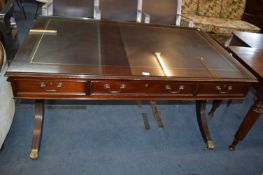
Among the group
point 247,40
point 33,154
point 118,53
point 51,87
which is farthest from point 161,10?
point 33,154

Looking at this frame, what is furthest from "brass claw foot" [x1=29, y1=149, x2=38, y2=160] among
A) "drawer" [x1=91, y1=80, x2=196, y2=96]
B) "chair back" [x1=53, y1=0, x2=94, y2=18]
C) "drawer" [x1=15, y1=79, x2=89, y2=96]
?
"chair back" [x1=53, y1=0, x2=94, y2=18]

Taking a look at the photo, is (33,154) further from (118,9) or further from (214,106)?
(118,9)

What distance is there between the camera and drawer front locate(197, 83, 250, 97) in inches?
57.0

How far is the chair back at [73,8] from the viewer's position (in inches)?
96.2

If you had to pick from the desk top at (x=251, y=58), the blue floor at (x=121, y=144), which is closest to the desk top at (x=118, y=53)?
the desk top at (x=251, y=58)

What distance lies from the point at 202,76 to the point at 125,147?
0.84 m

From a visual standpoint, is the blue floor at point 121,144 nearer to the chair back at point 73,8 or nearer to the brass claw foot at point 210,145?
the brass claw foot at point 210,145

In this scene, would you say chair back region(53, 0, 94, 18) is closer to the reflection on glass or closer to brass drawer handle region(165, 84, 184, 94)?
the reflection on glass

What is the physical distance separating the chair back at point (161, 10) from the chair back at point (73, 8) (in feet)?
2.06

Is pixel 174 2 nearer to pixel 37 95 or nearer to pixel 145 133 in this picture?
pixel 145 133

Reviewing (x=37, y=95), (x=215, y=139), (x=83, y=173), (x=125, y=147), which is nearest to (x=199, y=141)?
(x=215, y=139)

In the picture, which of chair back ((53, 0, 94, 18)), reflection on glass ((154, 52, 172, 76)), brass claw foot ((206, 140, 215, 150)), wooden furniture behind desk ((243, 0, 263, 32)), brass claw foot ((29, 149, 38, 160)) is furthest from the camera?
wooden furniture behind desk ((243, 0, 263, 32))

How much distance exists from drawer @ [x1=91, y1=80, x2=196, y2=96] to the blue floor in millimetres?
603

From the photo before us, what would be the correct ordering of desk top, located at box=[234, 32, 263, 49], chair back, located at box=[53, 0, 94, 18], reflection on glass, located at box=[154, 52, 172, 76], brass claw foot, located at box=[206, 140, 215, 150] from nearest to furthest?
1. reflection on glass, located at box=[154, 52, 172, 76]
2. brass claw foot, located at box=[206, 140, 215, 150]
3. desk top, located at box=[234, 32, 263, 49]
4. chair back, located at box=[53, 0, 94, 18]
